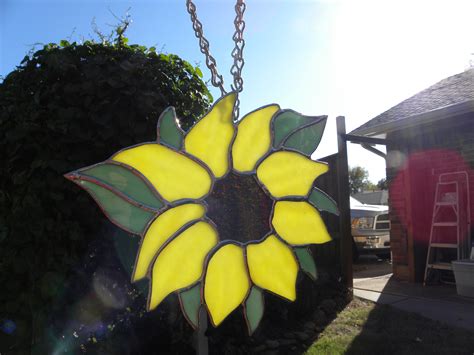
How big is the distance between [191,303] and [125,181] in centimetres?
52

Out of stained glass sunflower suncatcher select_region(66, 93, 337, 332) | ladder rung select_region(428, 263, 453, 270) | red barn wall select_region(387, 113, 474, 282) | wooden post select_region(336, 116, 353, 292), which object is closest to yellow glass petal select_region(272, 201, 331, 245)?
stained glass sunflower suncatcher select_region(66, 93, 337, 332)

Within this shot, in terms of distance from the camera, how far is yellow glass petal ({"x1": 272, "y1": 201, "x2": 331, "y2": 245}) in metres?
1.82

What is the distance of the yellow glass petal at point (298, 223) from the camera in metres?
1.82

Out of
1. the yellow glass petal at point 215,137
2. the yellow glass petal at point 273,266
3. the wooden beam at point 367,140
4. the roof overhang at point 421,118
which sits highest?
the roof overhang at point 421,118

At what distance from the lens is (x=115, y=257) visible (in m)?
2.53

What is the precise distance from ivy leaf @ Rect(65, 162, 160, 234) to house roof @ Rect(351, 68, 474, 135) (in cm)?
517

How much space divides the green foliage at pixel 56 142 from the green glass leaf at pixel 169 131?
0.85 metres

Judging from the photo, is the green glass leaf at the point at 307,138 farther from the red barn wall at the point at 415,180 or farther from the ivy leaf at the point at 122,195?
the red barn wall at the point at 415,180

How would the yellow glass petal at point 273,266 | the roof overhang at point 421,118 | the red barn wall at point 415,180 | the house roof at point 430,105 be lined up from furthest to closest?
the red barn wall at point 415,180, the house roof at point 430,105, the roof overhang at point 421,118, the yellow glass petal at point 273,266

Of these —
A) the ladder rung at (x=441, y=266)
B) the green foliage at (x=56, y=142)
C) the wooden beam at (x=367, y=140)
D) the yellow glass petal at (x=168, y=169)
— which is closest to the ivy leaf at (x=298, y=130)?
the yellow glass petal at (x=168, y=169)

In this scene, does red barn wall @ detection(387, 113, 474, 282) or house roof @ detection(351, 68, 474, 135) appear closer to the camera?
house roof @ detection(351, 68, 474, 135)

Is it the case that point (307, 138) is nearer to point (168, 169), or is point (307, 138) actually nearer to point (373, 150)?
point (168, 169)

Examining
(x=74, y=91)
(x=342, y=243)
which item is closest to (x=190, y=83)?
(x=74, y=91)

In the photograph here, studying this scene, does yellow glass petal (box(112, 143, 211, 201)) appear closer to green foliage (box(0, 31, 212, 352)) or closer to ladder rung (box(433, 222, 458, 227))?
green foliage (box(0, 31, 212, 352))
